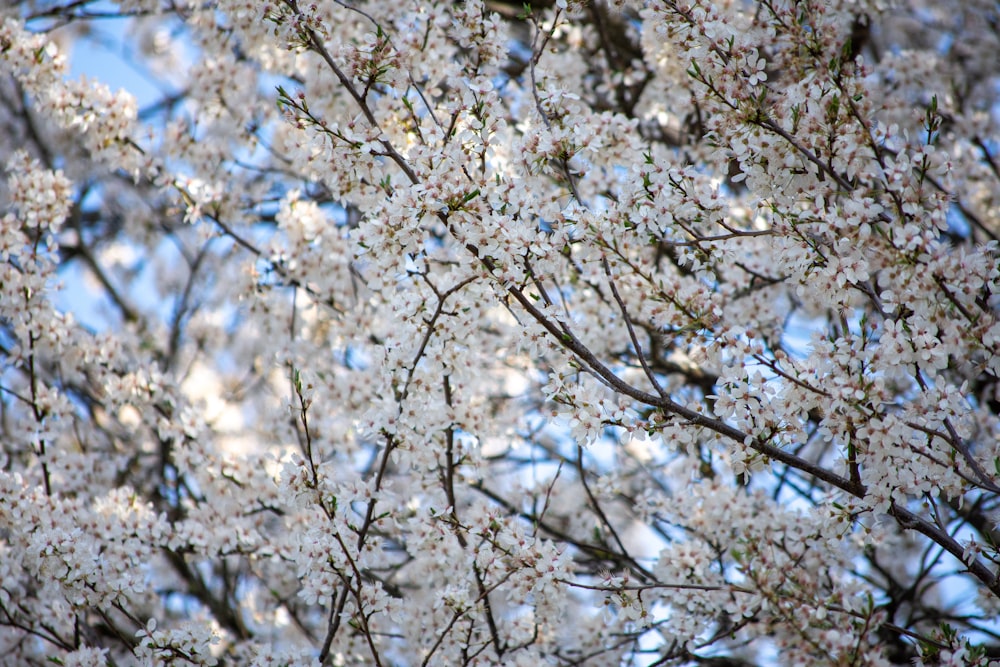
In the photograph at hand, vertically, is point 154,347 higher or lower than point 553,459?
higher

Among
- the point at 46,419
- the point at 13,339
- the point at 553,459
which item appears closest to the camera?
the point at 46,419

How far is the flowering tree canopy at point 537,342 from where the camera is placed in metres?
2.84

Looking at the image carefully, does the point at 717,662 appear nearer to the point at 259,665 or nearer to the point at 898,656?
the point at 898,656

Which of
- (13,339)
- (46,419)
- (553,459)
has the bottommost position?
(46,419)

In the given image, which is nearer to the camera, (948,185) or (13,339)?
(948,185)

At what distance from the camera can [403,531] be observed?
4.82 m

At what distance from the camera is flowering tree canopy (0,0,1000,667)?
112 inches

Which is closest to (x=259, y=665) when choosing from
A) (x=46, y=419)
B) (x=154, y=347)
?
(x=46, y=419)

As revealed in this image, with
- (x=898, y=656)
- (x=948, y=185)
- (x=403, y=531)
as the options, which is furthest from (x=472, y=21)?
(x=898, y=656)

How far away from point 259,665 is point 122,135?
118 inches

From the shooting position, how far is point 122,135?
4578 mm

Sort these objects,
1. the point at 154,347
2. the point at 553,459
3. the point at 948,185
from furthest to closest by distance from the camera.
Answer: the point at 154,347, the point at 553,459, the point at 948,185

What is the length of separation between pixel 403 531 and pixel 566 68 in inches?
123

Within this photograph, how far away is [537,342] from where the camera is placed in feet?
10.3
